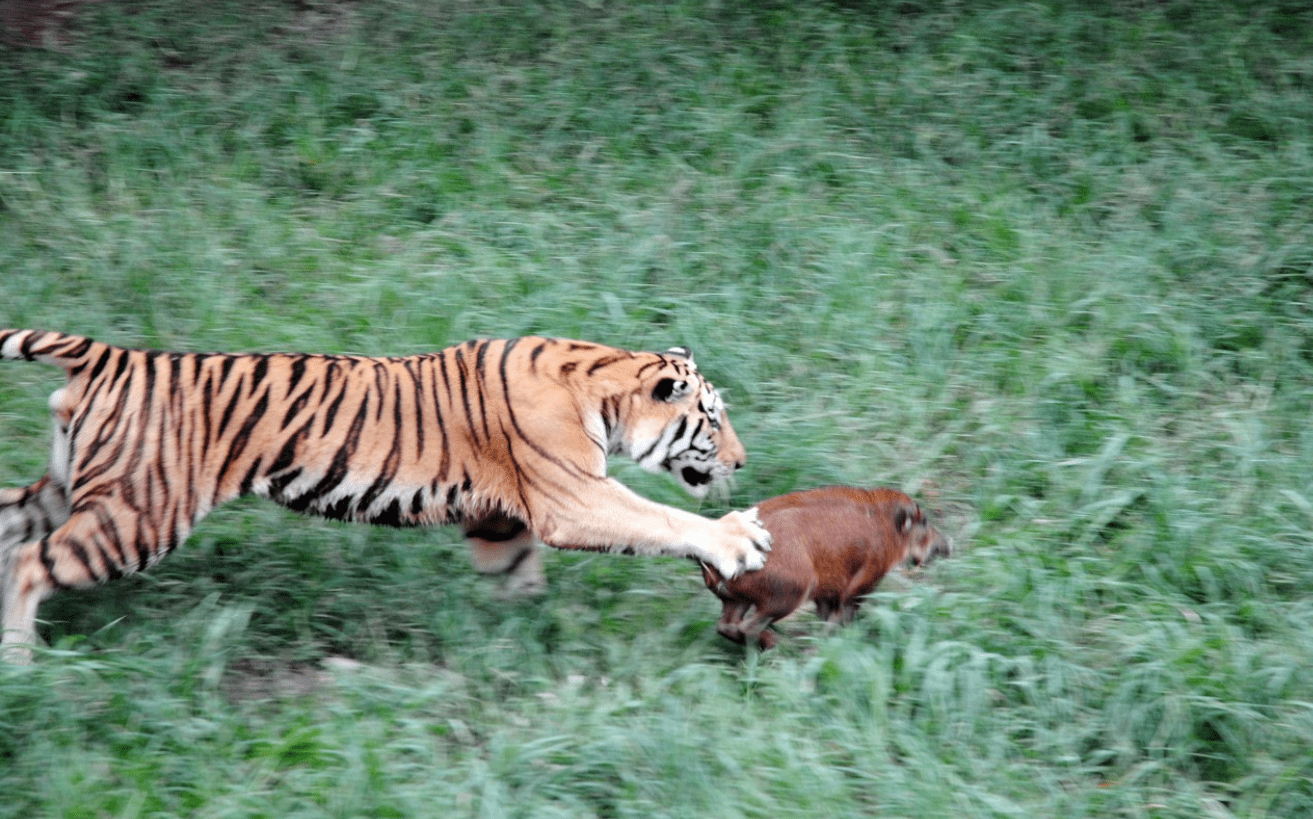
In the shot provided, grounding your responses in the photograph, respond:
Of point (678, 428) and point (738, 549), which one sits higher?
point (678, 428)

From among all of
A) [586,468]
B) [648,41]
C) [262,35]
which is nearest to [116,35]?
[262,35]

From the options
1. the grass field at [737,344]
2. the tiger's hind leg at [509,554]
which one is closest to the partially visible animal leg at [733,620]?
the grass field at [737,344]

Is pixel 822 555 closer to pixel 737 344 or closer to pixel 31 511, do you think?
pixel 737 344

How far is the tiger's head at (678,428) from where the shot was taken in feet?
15.1

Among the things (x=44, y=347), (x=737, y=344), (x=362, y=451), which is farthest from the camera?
(x=737, y=344)

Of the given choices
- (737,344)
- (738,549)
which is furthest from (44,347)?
(737,344)

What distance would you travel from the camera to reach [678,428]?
15.3ft

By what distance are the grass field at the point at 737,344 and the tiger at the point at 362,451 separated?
0.31 m

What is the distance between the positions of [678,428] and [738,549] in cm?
68

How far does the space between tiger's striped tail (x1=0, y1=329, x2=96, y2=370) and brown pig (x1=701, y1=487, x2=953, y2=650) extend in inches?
88.9

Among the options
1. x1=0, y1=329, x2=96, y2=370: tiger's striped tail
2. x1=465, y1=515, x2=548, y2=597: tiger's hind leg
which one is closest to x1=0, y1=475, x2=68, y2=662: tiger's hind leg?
x1=0, y1=329, x2=96, y2=370: tiger's striped tail

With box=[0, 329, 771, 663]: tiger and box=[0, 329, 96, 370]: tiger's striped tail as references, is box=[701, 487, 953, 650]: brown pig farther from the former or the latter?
box=[0, 329, 96, 370]: tiger's striped tail

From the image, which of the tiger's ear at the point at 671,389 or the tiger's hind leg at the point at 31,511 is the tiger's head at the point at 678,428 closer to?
the tiger's ear at the point at 671,389

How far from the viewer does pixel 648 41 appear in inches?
310
